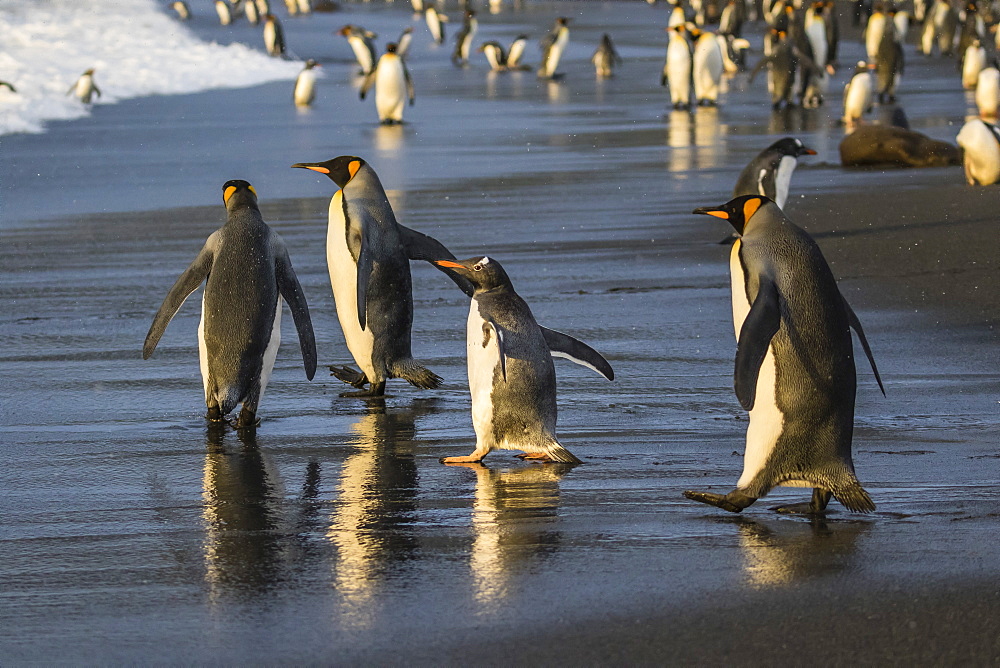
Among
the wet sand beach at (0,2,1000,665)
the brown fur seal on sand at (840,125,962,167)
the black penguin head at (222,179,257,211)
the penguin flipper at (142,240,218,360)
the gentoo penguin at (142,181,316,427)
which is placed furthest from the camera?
the brown fur seal on sand at (840,125,962,167)

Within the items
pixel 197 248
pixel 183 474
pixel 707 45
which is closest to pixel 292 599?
pixel 183 474

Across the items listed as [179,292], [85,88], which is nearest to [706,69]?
[85,88]

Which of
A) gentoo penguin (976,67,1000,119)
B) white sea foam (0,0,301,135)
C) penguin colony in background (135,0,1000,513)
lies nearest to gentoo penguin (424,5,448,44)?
white sea foam (0,0,301,135)

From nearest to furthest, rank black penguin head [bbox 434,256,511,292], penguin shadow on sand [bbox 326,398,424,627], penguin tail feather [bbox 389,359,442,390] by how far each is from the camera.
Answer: penguin shadow on sand [bbox 326,398,424,627] < black penguin head [bbox 434,256,511,292] < penguin tail feather [bbox 389,359,442,390]

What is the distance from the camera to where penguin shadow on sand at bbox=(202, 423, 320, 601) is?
3.31 metres

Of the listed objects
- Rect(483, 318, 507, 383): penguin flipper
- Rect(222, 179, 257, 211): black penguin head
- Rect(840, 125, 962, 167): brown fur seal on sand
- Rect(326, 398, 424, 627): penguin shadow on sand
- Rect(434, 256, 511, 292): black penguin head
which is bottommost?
Rect(840, 125, 962, 167): brown fur seal on sand

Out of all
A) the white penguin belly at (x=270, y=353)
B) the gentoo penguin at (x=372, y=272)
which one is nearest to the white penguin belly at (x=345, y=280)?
the gentoo penguin at (x=372, y=272)

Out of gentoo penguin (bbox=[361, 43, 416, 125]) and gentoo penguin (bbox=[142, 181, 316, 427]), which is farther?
gentoo penguin (bbox=[361, 43, 416, 125])

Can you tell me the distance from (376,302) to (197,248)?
3.62 metres

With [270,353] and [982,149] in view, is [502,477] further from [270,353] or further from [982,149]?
[982,149]

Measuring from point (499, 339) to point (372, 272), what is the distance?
4.39 ft

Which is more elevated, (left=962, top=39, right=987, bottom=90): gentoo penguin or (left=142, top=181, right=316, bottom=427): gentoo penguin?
(left=142, top=181, right=316, bottom=427): gentoo penguin

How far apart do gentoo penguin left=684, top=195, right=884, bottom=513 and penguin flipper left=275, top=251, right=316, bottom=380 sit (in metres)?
1.71

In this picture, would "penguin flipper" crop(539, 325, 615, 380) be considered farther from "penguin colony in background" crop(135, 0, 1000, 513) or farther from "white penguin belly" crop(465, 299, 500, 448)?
"white penguin belly" crop(465, 299, 500, 448)
